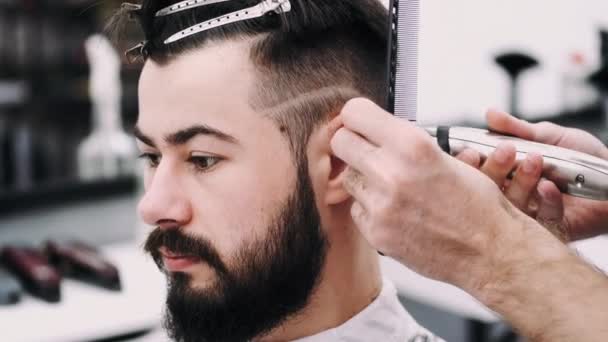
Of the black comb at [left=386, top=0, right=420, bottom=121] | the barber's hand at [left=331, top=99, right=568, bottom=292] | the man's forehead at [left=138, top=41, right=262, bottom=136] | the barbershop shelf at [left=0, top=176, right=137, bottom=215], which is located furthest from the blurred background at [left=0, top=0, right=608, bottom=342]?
the barber's hand at [left=331, top=99, right=568, bottom=292]

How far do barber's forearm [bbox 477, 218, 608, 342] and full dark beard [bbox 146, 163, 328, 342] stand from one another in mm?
354

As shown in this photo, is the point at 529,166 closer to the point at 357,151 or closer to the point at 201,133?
the point at 357,151

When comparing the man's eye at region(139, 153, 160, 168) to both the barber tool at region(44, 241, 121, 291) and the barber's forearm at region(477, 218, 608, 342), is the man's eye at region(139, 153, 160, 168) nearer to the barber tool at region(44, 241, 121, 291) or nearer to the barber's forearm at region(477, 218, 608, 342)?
the barber's forearm at region(477, 218, 608, 342)

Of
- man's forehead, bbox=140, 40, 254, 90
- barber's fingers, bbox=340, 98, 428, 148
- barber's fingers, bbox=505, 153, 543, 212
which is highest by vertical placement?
man's forehead, bbox=140, 40, 254, 90

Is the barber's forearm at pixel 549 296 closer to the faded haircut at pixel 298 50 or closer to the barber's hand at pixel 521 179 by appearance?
the barber's hand at pixel 521 179

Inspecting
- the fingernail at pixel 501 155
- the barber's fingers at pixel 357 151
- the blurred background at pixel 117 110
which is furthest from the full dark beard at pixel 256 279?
the blurred background at pixel 117 110

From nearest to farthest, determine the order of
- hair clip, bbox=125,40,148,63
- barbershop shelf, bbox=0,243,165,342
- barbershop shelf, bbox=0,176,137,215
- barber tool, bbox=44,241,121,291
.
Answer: hair clip, bbox=125,40,148,63
barbershop shelf, bbox=0,243,165,342
barber tool, bbox=44,241,121,291
barbershop shelf, bbox=0,176,137,215

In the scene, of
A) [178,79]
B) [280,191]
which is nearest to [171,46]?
[178,79]

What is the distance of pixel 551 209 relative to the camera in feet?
4.20

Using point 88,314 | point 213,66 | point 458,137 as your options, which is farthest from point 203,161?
point 88,314

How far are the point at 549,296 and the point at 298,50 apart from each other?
571mm

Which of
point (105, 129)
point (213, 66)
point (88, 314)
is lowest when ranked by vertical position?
point (88, 314)

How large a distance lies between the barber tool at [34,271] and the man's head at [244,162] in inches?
38.7

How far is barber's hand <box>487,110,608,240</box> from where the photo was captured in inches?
48.3
